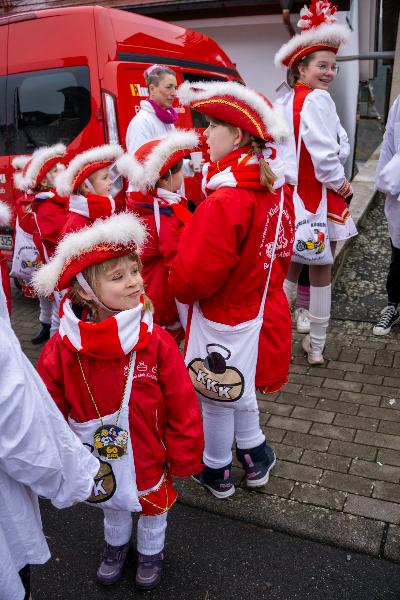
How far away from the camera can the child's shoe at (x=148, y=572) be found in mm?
2365

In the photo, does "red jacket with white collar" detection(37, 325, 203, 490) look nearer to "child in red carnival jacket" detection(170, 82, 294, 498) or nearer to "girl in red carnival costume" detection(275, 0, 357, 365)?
"child in red carnival jacket" detection(170, 82, 294, 498)

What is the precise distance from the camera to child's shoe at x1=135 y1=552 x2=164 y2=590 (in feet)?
7.76

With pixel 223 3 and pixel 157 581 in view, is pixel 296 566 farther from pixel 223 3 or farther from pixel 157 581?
pixel 223 3

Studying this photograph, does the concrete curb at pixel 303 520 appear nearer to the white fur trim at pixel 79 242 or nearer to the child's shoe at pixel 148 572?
the child's shoe at pixel 148 572

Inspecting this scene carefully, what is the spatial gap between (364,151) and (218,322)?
48.3 ft

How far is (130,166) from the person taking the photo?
2938 millimetres

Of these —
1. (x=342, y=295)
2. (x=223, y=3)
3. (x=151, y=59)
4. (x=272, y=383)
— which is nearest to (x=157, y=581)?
(x=272, y=383)

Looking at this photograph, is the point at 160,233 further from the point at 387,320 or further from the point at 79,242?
the point at 387,320

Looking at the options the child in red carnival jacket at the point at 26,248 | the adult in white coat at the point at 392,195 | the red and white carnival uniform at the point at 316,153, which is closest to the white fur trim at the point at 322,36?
the red and white carnival uniform at the point at 316,153

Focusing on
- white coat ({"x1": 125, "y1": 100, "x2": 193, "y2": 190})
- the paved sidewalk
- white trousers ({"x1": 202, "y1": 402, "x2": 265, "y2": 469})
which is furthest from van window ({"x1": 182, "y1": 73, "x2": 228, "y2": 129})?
white trousers ({"x1": 202, "y1": 402, "x2": 265, "y2": 469})

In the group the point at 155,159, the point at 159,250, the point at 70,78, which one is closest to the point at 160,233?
the point at 159,250

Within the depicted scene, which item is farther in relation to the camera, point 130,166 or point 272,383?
point 130,166

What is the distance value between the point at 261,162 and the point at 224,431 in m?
1.32

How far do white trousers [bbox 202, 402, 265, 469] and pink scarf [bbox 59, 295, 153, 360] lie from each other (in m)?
0.80
